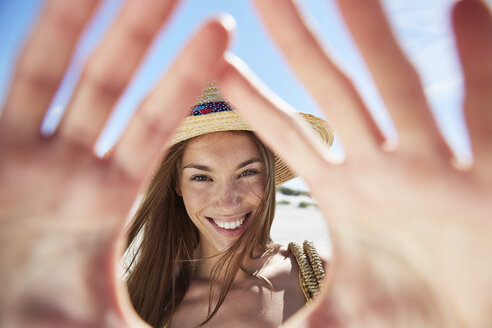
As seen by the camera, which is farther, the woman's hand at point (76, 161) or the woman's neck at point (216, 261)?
the woman's neck at point (216, 261)

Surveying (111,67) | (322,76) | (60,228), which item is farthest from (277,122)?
(60,228)

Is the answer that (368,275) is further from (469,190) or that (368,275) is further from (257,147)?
(257,147)

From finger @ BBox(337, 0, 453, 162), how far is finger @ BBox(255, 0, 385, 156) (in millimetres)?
51

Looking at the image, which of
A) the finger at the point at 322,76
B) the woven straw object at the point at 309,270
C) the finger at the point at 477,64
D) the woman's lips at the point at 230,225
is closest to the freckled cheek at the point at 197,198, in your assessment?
the woman's lips at the point at 230,225

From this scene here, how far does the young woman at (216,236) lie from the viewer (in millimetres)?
1739

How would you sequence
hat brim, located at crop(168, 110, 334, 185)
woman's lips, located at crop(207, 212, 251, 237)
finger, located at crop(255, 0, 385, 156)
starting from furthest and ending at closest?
woman's lips, located at crop(207, 212, 251, 237), hat brim, located at crop(168, 110, 334, 185), finger, located at crop(255, 0, 385, 156)

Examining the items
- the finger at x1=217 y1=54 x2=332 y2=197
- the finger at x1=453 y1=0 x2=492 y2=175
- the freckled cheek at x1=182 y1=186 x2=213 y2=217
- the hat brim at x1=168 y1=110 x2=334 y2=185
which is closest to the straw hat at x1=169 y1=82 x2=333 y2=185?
the hat brim at x1=168 y1=110 x2=334 y2=185

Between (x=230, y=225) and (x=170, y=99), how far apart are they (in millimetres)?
1410

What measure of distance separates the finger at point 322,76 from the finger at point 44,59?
0.29 m

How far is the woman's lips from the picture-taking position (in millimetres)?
1905

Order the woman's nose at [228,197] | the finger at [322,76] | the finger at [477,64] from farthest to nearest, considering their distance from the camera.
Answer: the woman's nose at [228,197]
the finger at [322,76]
the finger at [477,64]

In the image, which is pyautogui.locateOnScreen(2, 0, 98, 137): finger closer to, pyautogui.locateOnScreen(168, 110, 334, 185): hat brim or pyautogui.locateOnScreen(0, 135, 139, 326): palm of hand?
pyautogui.locateOnScreen(0, 135, 139, 326): palm of hand

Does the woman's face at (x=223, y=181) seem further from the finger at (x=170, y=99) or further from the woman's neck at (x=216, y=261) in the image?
the finger at (x=170, y=99)

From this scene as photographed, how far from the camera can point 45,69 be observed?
1.69 ft
